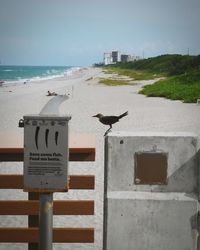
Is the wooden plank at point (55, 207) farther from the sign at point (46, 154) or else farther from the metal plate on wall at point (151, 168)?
the sign at point (46, 154)

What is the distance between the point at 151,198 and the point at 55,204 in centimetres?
79

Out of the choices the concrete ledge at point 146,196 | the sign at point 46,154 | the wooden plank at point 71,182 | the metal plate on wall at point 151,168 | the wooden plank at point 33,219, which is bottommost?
the wooden plank at point 33,219

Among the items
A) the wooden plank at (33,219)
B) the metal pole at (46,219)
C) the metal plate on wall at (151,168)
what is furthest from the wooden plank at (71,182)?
the metal pole at (46,219)

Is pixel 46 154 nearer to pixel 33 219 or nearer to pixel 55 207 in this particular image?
pixel 55 207

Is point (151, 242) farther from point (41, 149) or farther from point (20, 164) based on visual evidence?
point (20, 164)

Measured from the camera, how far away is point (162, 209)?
355 centimetres

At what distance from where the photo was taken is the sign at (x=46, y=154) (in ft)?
9.11

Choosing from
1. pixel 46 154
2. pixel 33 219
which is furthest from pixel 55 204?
pixel 46 154

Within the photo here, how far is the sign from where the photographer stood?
278 cm

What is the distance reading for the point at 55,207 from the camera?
3715 millimetres

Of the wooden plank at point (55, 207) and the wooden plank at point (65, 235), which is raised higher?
the wooden plank at point (55, 207)

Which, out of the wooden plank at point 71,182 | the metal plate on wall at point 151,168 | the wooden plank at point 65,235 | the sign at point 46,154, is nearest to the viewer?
the sign at point 46,154

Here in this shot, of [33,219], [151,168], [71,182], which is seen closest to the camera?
[151,168]

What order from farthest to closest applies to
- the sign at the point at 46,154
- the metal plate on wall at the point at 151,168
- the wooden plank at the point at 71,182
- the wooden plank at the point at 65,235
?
the wooden plank at the point at 65,235, the wooden plank at the point at 71,182, the metal plate on wall at the point at 151,168, the sign at the point at 46,154
